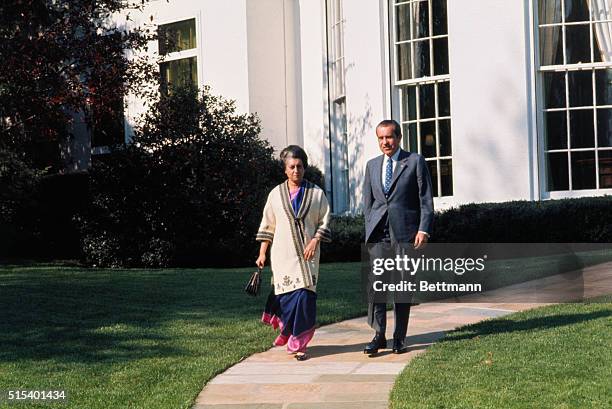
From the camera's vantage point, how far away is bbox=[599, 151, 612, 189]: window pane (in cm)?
1533

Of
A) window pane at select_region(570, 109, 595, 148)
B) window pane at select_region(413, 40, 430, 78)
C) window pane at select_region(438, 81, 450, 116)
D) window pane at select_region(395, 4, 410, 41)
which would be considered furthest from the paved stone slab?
window pane at select_region(395, 4, 410, 41)

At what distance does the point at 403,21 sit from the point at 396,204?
9.60 m

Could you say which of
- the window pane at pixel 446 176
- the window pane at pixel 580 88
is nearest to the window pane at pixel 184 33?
the window pane at pixel 446 176

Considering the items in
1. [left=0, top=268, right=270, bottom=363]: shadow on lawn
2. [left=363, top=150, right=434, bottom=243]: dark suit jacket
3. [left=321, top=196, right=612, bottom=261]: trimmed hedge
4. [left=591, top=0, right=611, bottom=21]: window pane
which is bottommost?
[left=0, top=268, right=270, bottom=363]: shadow on lawn

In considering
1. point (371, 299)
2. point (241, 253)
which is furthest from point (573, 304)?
point (241, 253)

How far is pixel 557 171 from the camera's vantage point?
51.2 feet

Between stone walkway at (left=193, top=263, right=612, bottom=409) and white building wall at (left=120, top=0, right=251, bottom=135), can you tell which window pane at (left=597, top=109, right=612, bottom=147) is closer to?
stone walkway at (left=193, top=263, right=612, bottom=409)

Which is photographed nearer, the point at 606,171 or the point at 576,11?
the point at 606,171

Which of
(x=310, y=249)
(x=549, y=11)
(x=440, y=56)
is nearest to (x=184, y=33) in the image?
(x=440, y=56)

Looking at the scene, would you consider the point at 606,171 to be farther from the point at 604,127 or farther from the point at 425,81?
the point at 425,81

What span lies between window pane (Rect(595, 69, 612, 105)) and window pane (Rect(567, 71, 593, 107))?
10 cm

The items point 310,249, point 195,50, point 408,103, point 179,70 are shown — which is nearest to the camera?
point 310,249

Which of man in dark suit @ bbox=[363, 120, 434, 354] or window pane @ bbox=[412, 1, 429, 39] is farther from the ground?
window pane @ bbox=[412, 1, 429, 39]

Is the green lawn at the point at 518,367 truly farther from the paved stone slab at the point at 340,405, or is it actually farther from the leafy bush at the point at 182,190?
the leafy bush at the point at 182,190
